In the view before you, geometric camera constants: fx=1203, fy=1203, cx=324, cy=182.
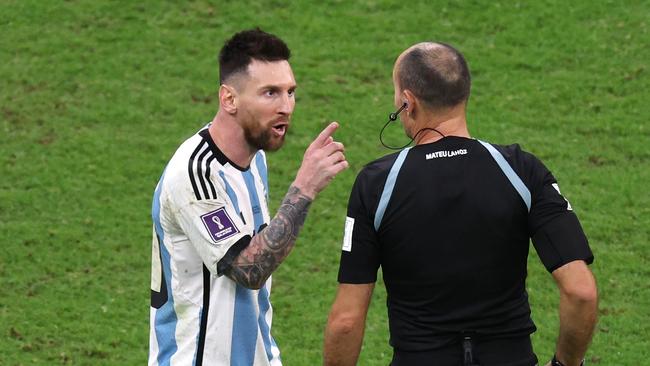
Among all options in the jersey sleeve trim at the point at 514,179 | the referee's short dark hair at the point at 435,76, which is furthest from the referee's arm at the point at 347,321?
the referee's short dark hair at the point at 435,76

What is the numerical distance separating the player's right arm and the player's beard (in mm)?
229

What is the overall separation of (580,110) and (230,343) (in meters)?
8.41

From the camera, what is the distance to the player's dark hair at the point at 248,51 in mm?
5648

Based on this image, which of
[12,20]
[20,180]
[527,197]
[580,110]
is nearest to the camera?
[527,197]

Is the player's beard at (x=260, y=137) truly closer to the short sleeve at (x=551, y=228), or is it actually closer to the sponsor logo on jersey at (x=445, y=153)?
the sponsor logo on jersey at (x=445, y=153)

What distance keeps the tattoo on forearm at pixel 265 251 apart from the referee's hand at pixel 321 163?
0.49ft

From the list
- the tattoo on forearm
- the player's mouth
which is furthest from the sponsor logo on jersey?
the player's mouth

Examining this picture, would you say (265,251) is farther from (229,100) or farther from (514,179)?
(514,179)

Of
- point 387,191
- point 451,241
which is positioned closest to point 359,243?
point 387,191

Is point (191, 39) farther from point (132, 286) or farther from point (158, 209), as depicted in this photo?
point (158, 209)

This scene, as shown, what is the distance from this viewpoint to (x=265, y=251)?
5367 mm

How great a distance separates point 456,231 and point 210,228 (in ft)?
3.64

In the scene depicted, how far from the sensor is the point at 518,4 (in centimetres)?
1517

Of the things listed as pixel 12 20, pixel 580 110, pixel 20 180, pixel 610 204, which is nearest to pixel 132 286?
pixel 20 180
